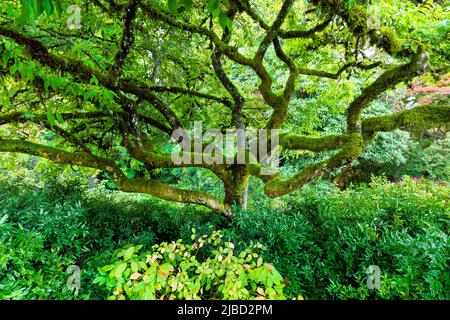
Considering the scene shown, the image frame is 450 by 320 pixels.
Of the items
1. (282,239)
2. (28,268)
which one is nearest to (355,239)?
(282,239)

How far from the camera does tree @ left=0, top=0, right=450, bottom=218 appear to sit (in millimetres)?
2457

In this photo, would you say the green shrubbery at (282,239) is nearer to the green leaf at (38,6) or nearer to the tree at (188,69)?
the tree at (188,69)

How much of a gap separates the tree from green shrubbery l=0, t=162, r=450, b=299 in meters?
0.56

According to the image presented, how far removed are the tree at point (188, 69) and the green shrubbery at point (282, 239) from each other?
0.56 m

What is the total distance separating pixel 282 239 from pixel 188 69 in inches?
125

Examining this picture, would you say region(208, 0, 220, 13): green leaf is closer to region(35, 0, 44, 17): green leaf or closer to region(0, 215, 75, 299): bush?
region(35, 0, 44, 17): green leaf

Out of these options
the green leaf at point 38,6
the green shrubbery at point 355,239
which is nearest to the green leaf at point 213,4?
the green leaf at point 38,6

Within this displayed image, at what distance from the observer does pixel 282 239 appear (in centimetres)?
305

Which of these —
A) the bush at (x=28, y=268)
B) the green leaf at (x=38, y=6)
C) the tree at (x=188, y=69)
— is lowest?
the bush at (x=28, y=268)

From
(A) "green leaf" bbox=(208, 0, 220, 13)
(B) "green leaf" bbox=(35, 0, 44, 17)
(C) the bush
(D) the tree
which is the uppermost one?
(D) the tree

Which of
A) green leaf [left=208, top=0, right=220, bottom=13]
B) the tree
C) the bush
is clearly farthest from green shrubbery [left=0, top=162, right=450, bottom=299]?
green leaf [left=208, top=0, right=220, bottom=13]

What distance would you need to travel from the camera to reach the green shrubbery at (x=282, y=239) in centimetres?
215

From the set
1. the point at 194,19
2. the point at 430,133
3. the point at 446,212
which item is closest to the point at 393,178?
the point at 430,133
